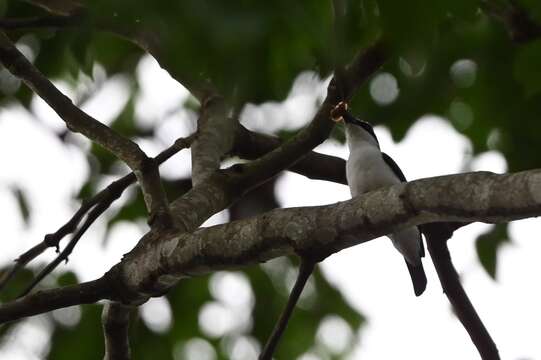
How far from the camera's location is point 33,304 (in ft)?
8.29

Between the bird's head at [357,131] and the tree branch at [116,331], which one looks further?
the bird's head at [357,131]

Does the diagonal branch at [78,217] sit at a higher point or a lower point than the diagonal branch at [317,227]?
higher

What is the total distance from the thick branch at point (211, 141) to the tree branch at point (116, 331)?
566mm

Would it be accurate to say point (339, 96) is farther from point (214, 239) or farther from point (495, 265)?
point (495, 265)

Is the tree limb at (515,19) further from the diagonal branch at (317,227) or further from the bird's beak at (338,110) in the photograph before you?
the diagonal branch at (317,227)

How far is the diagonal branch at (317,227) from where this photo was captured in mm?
1900

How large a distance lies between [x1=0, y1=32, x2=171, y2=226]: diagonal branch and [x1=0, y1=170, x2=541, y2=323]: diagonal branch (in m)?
0.28

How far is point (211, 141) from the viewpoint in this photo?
10.9ft

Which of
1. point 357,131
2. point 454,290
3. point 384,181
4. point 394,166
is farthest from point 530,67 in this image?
point 357,131

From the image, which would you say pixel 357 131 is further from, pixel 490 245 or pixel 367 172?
pixel 490 245

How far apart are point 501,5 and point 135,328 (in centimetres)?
234

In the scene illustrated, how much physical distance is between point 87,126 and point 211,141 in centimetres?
53

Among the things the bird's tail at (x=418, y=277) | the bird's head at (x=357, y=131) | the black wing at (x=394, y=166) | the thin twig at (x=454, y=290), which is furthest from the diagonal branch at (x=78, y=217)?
the bird's head at (x=357, y=131)

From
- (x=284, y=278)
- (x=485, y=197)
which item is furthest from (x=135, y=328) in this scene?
(x=485, y=197)
